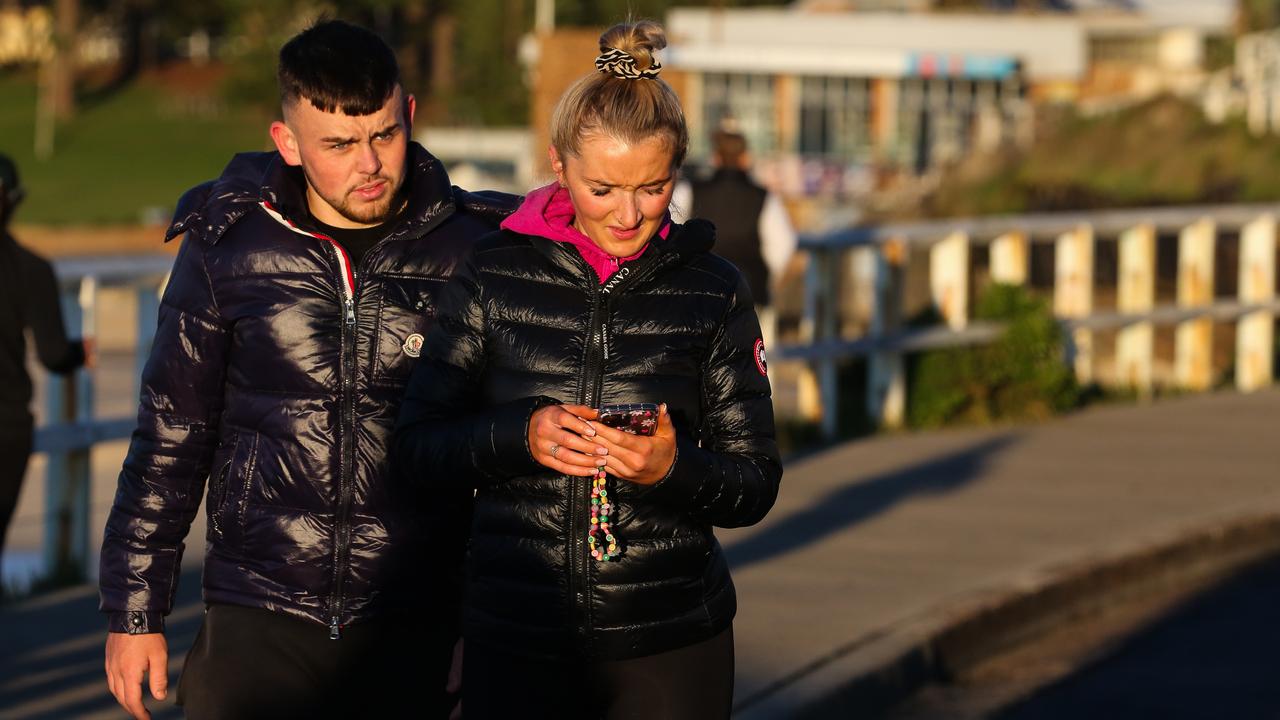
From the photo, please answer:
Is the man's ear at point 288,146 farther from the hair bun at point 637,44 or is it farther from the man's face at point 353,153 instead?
the hair bun at point 637,44

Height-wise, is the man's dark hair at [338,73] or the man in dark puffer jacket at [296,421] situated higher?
the man's dark hair at [338,73]

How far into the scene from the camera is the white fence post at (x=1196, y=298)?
580 inches

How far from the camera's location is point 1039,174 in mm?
42594

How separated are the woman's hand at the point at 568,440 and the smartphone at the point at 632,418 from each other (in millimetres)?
26

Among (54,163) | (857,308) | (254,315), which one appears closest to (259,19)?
(54,163)

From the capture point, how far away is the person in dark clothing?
6.44m

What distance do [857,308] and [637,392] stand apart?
12.1 m

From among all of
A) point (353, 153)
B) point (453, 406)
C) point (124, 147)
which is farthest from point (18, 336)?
point (124, 147)

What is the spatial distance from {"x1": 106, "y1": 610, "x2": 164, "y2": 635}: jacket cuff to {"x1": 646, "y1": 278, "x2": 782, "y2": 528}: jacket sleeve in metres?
1.00

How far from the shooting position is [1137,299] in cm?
1421

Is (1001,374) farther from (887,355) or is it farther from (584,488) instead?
(584,488)

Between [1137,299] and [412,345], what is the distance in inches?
429

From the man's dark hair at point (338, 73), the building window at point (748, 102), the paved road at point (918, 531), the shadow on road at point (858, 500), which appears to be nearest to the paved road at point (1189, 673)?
the paved road at point (918, 531)

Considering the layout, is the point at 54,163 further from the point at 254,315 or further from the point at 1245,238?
the point at 254,315
